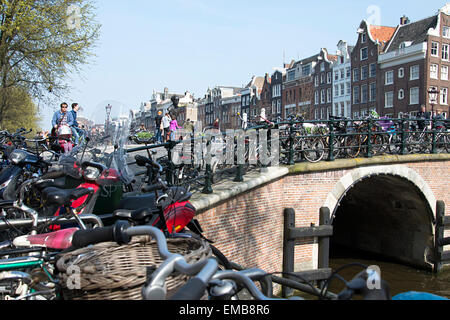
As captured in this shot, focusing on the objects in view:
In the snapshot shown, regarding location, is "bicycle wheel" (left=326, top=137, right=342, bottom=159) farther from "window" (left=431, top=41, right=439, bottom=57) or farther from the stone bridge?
"window" (left=431, top=41, right=439, bottom=57)

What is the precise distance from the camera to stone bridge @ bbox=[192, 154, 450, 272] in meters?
7.15

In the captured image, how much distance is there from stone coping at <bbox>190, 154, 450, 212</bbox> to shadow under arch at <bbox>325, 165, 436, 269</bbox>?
0.74 ft

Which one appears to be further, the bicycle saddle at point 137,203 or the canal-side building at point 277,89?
the canal-side building at point 277,89

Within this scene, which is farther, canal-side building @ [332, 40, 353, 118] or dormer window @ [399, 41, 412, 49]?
canal-side building @ [332, 40, 353, 118]

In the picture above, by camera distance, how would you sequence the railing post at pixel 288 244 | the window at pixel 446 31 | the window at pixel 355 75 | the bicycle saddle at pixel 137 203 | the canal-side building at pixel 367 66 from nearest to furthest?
the bicycle saddle at pixel 137 203, the railing post at pixel 288 244, the window at pixel 446 31, the canal-side building at pixel 367 66, the window at pixel 355 75

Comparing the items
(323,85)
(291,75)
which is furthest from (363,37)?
(291,75)

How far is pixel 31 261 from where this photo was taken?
286 centimetres

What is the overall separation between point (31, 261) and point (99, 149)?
2.29m

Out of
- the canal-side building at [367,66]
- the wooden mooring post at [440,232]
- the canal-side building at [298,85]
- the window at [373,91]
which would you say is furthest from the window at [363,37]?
the wooden mooring post at [440,232]

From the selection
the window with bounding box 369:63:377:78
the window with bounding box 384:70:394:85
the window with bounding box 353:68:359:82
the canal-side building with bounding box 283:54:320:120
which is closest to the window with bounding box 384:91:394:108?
the window with bounding box 384:70:394:85

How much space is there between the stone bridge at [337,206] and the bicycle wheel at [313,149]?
281mm

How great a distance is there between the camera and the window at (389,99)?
113 ft

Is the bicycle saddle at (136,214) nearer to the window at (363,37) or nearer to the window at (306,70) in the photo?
the window at (363,37)

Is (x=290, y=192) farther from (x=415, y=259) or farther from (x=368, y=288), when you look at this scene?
(x=368, y=288)
